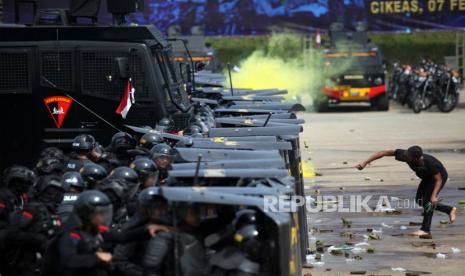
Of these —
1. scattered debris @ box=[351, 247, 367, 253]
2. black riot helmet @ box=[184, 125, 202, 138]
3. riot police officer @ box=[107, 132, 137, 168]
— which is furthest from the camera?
black riot helmet @ box=[184, 125, 202, 138]

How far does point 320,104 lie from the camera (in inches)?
1580

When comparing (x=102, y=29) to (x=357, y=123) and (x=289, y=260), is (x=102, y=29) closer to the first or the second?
(x=289, y=260)

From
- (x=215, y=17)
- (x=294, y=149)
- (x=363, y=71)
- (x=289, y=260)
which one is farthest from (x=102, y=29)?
(x=215, y=17)

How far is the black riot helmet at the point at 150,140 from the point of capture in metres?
14.9

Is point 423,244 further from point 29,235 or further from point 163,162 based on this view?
point 29,235

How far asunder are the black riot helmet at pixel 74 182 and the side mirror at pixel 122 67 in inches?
201

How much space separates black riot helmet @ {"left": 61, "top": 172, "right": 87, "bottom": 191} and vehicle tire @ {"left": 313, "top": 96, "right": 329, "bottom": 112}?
28403 millimetres

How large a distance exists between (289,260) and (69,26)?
326 inches

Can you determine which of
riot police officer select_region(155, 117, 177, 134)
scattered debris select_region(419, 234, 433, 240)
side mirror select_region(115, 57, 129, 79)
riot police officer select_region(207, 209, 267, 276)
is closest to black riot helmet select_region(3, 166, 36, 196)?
riot police officer select_region(207, 209, 267, 276)

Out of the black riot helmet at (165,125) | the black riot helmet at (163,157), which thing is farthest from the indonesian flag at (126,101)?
the black riot helmet at (163,157)

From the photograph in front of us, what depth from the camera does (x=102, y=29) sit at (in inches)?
674

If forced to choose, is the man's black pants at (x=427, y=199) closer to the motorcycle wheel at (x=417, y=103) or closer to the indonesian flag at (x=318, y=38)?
the motorcycle wheel at (x=417, y=103)

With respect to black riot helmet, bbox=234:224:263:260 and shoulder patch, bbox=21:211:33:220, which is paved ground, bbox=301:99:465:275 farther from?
shoulder patch, bbox=21:211:33:220

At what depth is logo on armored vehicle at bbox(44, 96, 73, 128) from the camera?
55.7ft
